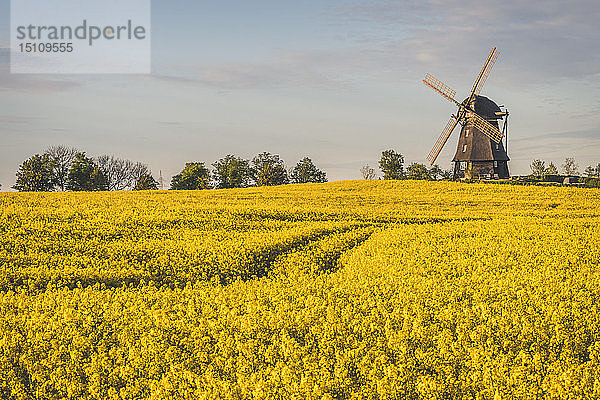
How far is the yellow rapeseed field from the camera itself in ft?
20.9

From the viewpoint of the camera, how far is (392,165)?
7188 centimetres

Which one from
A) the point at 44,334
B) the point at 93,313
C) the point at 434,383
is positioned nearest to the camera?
the point at 434,383

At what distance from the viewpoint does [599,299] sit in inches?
360

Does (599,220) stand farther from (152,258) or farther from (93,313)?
(93,313)

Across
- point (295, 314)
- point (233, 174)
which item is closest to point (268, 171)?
point (233, 174)

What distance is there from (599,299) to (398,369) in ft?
15.8

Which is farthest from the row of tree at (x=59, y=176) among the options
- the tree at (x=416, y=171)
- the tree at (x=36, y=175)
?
the tree at (x=416, y=171)

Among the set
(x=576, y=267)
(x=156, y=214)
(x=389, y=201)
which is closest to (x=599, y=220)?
(x=389, y=201)

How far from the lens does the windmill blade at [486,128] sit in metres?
56.8

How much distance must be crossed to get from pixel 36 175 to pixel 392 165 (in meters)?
45.0

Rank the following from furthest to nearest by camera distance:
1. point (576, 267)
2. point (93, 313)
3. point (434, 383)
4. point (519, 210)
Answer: point (519, 210), point (576, 267), point (93, 313), point (434, 383)

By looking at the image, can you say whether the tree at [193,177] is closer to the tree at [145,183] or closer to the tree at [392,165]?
the tree at [145,183]

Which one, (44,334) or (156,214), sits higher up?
(156,214)

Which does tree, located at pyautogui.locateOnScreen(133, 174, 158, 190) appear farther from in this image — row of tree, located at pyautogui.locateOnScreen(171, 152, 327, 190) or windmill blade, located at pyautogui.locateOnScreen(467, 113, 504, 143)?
windmill blade, located at pyautogui.locateOnScreen(467, 113, 504, 143)
